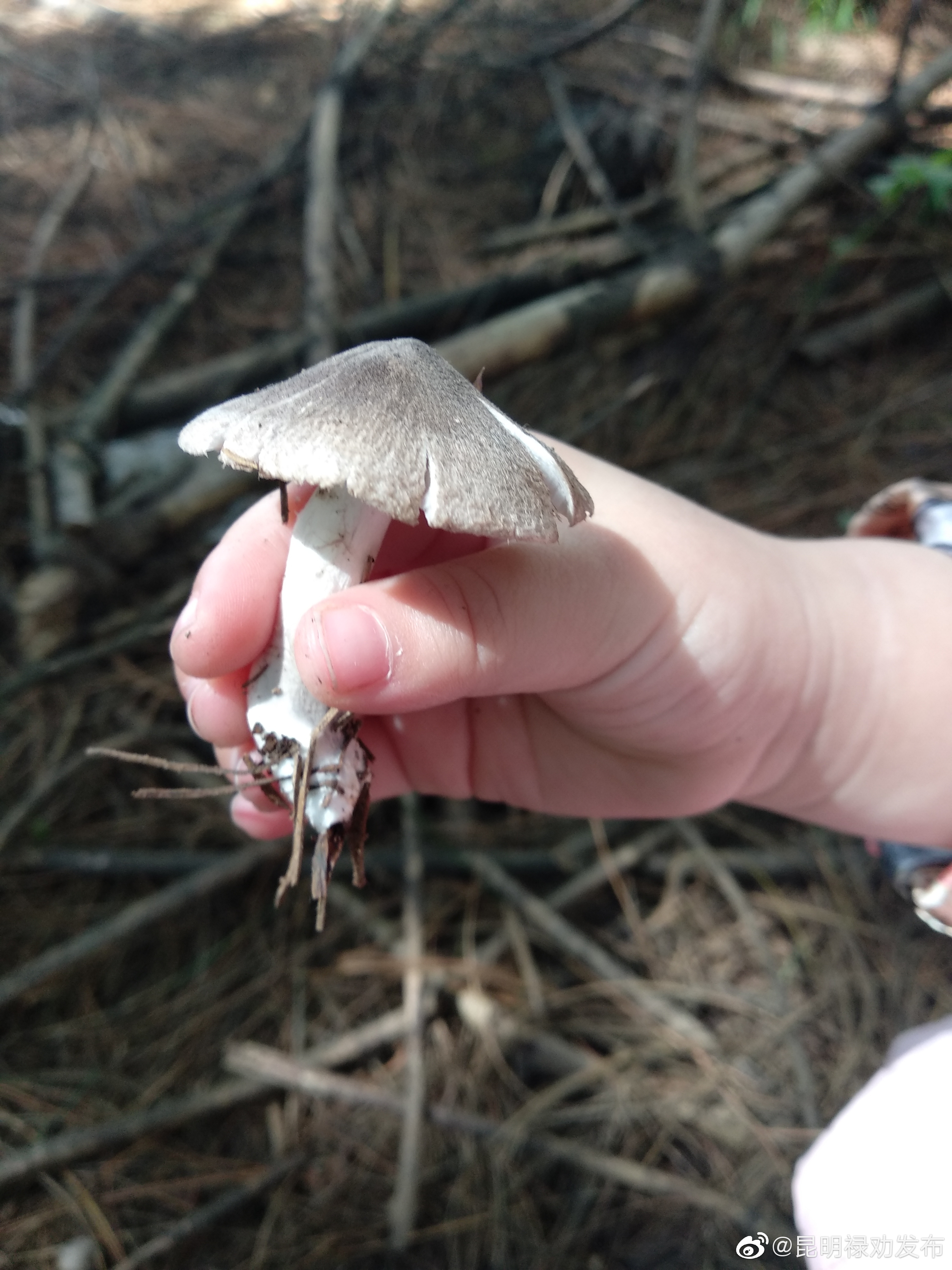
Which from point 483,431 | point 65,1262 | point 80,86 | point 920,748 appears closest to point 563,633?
point 483,431

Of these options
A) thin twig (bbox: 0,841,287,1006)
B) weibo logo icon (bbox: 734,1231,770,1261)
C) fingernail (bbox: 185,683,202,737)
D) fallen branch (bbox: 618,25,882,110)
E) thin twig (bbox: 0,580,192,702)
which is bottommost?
weibo logo icon (bbox: 734,1231,770,1261)

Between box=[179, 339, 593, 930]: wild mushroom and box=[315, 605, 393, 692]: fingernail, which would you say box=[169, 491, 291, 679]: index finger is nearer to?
box=[179, 339, 593, 930]: wild mushroom

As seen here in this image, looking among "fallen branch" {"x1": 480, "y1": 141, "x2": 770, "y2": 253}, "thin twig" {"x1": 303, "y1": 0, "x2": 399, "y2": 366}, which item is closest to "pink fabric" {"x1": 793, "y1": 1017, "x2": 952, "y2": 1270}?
"thin twig" {"x1": 303, "y1": 0, "x2": 399, "y2": 366}

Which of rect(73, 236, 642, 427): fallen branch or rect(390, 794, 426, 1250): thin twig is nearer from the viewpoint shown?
rect(390, 794, 426, 1250): thin twig

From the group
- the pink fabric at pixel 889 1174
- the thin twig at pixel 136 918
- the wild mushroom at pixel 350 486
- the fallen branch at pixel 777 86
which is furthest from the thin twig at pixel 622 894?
the fallen branch at pixel 777 86

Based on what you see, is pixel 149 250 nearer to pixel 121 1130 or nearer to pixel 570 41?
pixel 570 41

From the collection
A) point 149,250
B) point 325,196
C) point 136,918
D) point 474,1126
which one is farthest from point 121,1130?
point 325,196
